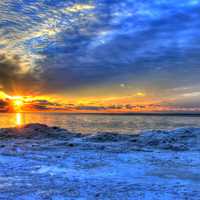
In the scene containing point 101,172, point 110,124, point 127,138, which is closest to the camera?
point 101,172

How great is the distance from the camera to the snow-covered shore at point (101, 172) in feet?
24.7

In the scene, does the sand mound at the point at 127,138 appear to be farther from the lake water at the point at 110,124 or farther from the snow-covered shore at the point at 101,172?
the lake water at the point at 110,124

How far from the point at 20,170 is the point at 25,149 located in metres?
5.30

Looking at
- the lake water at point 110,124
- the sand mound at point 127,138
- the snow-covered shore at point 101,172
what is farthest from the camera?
the lake water at point 110,124

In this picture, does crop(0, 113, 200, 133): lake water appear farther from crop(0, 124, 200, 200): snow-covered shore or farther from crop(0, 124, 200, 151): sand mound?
crop(0, 124, 200, 200): snow-covered shore

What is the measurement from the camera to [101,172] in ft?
32.6

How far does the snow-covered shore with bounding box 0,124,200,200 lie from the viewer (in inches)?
297

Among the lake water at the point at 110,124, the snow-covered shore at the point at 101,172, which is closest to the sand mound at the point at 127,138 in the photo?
the snow-covered shore at the point at 101,172

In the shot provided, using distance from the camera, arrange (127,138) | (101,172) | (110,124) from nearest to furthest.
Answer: (101,172)
(127,138)
(110,124)

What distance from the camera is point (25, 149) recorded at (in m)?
15.2

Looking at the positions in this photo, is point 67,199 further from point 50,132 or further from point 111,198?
point 50,132

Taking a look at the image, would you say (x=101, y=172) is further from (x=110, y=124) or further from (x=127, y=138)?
(x=110, y=124)

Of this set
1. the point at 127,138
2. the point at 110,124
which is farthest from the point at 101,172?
the point at 110,124

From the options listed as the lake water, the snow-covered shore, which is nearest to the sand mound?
the snow-covered shore
